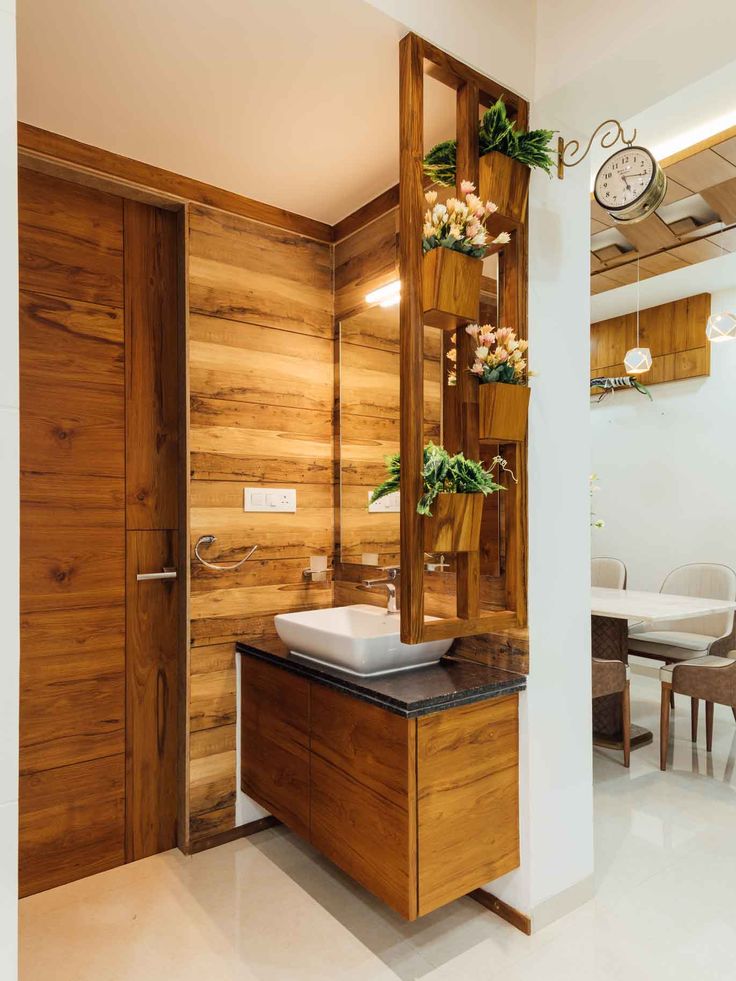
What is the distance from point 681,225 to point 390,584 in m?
2.44

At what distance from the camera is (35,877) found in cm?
213

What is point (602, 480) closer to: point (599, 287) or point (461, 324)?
point (599, 287)

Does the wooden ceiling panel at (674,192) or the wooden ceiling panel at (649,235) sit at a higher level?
the wooden ceiling panel at (674,192)

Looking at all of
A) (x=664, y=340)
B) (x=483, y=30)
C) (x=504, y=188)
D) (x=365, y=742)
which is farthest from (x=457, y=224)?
(x=664, y=340)

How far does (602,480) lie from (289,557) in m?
3.85

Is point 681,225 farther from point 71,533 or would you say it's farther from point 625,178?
point 71,533

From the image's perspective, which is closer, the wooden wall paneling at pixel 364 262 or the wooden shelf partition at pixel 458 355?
the wooden shelf partition at pixel 458 355

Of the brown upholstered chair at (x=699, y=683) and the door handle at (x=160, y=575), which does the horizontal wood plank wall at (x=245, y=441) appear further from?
the brown upholstered chair at (x=699, y=683)


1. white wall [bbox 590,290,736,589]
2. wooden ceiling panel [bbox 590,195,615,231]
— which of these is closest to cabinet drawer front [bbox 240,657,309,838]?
wooden ceiling panel [bbox 590,195,615,231]

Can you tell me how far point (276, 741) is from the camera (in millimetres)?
2262

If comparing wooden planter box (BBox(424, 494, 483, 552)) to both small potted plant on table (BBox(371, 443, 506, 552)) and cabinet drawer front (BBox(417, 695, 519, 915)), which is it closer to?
small potted plant on table (BBox(371, 443, 506, 552))

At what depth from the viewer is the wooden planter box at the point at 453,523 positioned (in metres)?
1.67

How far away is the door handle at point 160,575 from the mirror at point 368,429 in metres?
0.73

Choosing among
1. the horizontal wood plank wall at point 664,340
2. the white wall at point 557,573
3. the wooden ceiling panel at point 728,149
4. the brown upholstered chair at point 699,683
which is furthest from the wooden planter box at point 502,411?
the horizontal wood plank wall at point 664,340
